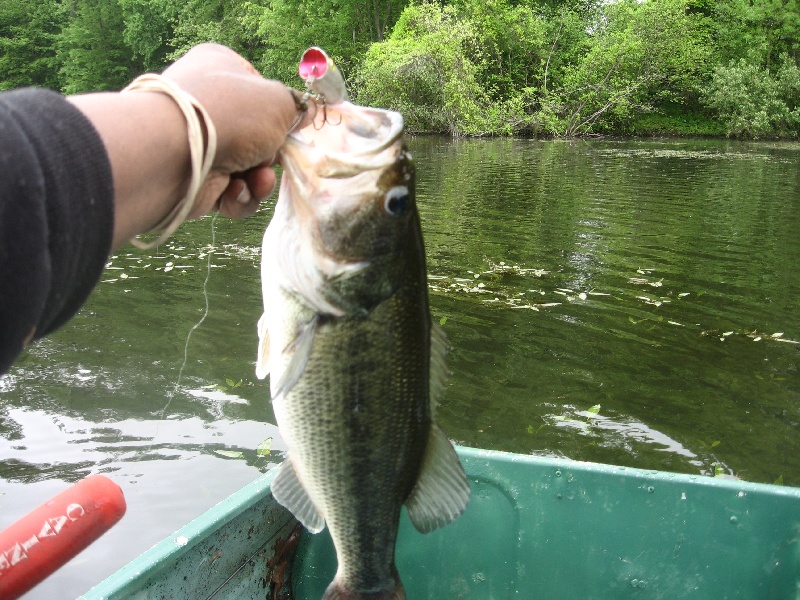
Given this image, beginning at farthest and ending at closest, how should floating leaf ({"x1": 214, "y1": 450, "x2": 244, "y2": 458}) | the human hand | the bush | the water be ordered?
1. the bush
2. floating leaf ({"x1": 214, "y1": 450, "x2": 244, "y2": 458})
3. the water
4. the human hand

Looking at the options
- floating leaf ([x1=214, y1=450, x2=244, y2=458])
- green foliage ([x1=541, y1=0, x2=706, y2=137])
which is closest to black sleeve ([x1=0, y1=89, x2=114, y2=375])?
floating leaf ([x1=214, y1=450, x2=244, y2=458])

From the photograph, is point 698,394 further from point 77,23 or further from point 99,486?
point 77,23

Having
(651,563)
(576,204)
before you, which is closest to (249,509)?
(651,563)

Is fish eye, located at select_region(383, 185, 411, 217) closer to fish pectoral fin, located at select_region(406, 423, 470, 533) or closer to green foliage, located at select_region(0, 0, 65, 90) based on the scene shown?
fish pectoral fin, located at select_region(406, 423, 470, 533)

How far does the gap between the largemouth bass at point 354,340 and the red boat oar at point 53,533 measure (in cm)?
51

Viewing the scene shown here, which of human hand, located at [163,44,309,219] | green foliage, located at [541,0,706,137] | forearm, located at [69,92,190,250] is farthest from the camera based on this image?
green foliage, located at [541,0,706,137]

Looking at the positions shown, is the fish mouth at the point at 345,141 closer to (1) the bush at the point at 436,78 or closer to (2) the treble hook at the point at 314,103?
(2) the treble hook at the point at 314,103

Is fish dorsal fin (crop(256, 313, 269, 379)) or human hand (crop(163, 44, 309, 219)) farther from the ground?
human hand (crop(163, 44, 309, 219))

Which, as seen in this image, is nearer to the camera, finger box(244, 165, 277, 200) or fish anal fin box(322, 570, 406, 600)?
finger box(244, 165, 277, 200)

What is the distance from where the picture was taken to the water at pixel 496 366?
5.08m

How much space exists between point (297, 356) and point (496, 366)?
16.7 feet

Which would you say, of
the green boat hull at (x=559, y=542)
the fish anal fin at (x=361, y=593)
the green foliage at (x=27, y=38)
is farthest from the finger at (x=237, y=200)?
the green foliage at (x=27, y=38)

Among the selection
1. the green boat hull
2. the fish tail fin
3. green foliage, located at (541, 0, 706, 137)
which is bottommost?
the green boat hull

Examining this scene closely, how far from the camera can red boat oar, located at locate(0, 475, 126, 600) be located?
69.4 inches
